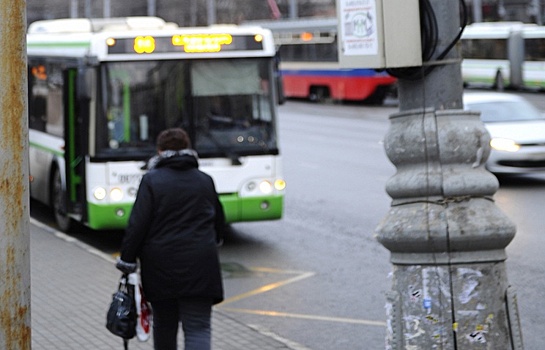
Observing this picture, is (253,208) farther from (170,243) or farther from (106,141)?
(170,243)

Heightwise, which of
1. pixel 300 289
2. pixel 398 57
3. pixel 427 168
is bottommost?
pixel 300 289

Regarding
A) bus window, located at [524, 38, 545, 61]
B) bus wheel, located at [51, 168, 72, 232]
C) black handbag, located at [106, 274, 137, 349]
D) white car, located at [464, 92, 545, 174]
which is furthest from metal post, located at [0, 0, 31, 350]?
bus window, located at [524, 38, 545, 61]

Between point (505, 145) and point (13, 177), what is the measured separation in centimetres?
1478

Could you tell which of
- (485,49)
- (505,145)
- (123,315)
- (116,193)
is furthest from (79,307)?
(485,49)

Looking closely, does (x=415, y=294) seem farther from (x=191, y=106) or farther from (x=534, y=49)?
(x=534, y=49)

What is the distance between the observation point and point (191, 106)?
503 inches

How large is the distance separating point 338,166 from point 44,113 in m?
8.20

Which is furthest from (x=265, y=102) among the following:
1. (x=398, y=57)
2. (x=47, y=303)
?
(x=398, y=57)

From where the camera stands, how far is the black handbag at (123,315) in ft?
21.0

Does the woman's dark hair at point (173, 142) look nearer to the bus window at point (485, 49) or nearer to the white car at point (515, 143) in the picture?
the white car at point (515, 143)

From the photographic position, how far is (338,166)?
72.5 ft

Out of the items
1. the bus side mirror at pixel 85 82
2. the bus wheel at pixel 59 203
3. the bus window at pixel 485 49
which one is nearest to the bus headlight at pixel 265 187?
the bus side mirror at pixel 85 82

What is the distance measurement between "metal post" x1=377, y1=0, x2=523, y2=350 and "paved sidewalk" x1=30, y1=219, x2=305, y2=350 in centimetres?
345

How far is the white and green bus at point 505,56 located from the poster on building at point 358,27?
37.3m
